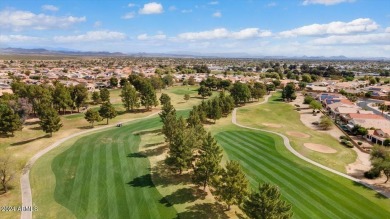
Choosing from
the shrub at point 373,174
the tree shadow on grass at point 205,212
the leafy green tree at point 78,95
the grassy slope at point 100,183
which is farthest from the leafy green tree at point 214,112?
the tree shadow on grass at point 205,212

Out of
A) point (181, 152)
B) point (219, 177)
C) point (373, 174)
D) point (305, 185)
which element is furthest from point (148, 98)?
point (373, 174)

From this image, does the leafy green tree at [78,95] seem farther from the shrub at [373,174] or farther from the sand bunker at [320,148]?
the shrub at [373,174]

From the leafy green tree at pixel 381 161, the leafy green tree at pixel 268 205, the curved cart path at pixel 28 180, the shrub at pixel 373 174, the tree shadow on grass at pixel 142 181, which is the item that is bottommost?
the curved cart path at pixel 28 180

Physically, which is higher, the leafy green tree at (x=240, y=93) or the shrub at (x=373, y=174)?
the leafy green tree at (x=240, y=93)

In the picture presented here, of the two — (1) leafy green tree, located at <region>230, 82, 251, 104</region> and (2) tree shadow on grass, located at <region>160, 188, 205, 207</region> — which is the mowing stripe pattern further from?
(1) leafy green tree, located at <region>230, 82, 251, 104</region>

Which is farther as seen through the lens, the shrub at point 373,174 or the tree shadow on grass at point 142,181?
the shrub at point 373,174

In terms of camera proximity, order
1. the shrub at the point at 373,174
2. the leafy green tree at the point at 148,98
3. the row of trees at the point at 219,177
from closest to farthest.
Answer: the row of trees at the point at 219,177
the shrub at the point at 373,174
the leafy green tree at the point at 148,98

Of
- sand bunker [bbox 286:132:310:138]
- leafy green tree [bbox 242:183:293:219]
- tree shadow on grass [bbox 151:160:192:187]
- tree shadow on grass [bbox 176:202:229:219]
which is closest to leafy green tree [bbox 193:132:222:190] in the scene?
tree shadow on grass [bbox 176:202:229:219]

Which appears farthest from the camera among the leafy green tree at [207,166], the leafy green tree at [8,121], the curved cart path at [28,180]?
the leafy green tree at [8,121]
